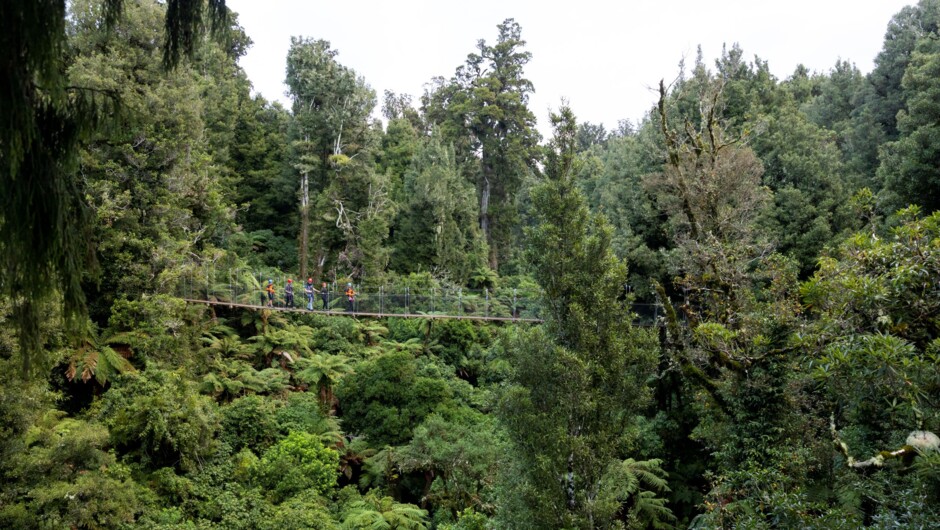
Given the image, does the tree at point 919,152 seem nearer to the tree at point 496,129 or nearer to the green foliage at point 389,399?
the green foliage at point 389,399

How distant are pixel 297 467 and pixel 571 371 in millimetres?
6296

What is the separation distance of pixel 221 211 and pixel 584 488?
12.7 metres

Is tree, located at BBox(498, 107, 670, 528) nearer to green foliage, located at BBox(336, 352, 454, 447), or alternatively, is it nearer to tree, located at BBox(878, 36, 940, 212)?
green foliage, located at BBox(336, 352, 454, 447)

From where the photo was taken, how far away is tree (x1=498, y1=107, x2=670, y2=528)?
7.59m

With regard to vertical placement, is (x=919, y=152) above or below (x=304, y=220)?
below

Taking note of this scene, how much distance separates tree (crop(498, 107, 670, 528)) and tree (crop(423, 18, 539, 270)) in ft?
68.6

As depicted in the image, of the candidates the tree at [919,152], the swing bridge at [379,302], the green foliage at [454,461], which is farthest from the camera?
the swing bridge at [379,302]

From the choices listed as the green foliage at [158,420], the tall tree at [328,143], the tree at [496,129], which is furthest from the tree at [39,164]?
the tree at [496,129]

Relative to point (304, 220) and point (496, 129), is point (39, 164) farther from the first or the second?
point (496, 129)

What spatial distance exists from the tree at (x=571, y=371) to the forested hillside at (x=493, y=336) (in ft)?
0.13

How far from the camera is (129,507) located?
908 cm

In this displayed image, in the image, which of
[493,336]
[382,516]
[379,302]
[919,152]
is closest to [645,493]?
[382,516]

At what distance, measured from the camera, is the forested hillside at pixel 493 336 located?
4.46 meters

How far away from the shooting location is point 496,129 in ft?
98.8
